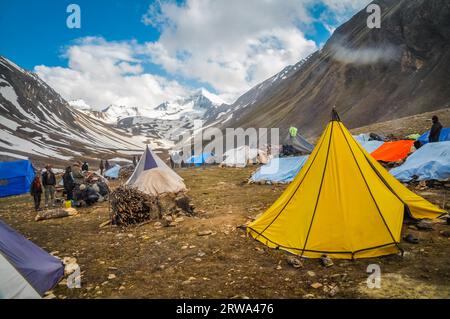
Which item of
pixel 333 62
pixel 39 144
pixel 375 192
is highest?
pixel 333 62

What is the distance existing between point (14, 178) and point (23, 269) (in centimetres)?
2204

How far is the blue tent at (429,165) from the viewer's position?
10992 mm

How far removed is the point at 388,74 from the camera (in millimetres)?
49438

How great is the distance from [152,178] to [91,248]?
735 cm

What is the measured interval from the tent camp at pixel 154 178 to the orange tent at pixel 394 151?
10121 millimetres

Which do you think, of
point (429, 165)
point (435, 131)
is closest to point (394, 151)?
point (435, 131)

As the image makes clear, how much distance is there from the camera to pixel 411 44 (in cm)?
4794

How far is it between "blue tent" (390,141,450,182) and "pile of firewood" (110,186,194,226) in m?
8.19

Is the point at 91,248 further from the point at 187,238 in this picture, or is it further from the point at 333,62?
the point at 333,62

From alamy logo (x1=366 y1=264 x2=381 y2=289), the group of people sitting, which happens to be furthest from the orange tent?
the group of people sitting

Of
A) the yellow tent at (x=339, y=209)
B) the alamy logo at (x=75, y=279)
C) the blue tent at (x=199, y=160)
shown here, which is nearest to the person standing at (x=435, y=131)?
the yellow tent at (x=339, y=209)

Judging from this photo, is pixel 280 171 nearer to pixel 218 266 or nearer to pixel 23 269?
pixel 218 266
